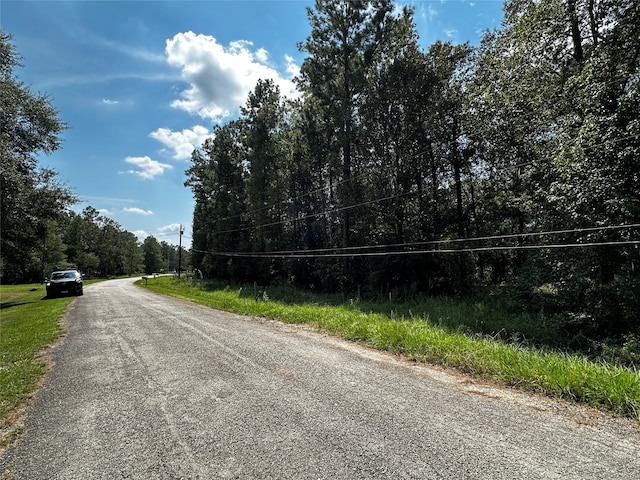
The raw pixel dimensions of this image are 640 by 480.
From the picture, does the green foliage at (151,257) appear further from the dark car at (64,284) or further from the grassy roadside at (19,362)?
the grassy roadside at (19,362)

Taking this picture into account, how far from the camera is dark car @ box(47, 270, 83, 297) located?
17.1 meters

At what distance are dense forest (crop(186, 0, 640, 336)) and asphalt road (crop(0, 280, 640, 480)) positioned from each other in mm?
3925

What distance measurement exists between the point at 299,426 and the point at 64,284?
19.7m

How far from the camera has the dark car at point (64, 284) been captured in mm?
17062

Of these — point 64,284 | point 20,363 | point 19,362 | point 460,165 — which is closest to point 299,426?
point 20,363

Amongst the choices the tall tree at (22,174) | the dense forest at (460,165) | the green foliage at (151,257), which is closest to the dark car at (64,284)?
the tall tree at (22,174)

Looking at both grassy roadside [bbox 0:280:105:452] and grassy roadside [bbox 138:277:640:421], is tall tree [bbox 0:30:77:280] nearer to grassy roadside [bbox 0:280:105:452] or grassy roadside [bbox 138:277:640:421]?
grassy roadside [bbox 0:280:105:452]

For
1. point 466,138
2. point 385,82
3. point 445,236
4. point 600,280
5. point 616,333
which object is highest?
point 385,82

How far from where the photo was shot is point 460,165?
15805mm

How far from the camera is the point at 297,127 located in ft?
68.3

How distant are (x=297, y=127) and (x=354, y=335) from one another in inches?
670

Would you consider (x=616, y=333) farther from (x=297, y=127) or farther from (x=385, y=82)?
(x=297, y=127)

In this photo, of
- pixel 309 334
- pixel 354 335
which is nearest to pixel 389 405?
pixel 354 335

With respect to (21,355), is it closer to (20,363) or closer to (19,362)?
(19,362)
